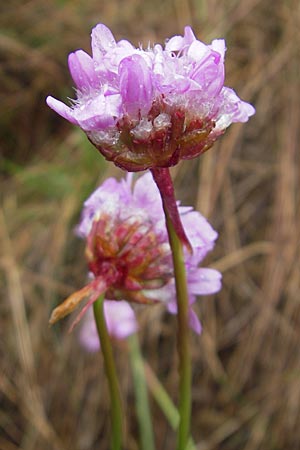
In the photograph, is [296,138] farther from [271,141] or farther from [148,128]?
[148,128]

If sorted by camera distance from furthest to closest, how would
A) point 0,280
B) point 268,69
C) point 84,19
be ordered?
point 84,19, point 268,69, point 0,280

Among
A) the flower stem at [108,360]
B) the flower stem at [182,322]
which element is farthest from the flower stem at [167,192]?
the flower stem at [108,360]

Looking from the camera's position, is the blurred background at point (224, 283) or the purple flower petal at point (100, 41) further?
the blurred background at point (224, 283)

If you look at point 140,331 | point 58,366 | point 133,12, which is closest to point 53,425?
point 58,366

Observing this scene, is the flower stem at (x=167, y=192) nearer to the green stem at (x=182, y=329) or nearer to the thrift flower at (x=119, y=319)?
the green stem at (x=182, y=329)

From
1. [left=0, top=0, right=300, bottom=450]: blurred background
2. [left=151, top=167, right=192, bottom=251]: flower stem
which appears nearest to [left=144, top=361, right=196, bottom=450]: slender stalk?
[left=0, top=0, right=300, bottom=450]: blurred background
